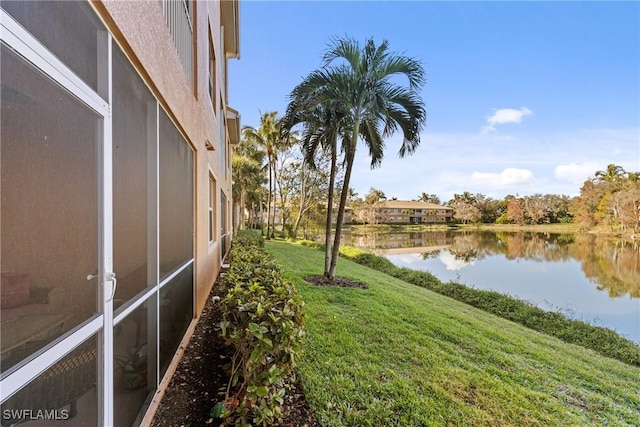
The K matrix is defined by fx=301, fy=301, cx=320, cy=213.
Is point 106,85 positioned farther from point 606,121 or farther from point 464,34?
point 606,121

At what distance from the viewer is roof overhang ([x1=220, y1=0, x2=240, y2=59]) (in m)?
8.60

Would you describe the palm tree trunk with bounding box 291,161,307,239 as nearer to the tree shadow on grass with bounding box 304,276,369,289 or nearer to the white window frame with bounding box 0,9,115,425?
the tree shadow on grass with bounding box 304,276,369,289

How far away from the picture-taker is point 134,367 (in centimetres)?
205

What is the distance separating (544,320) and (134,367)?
9056 millimetres

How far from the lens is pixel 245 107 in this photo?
29.0 m

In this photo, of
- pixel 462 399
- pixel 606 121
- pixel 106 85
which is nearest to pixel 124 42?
pixel 106 85

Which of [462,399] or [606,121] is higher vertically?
[606,121]

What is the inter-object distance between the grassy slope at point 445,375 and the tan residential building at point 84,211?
1649 mm

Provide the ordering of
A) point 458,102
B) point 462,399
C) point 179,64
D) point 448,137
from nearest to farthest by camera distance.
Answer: point 462,399
point 179,64
point 458,102
point 448,137

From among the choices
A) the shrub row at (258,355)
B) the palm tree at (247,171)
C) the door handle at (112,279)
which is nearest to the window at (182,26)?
the door handle at (112,279)

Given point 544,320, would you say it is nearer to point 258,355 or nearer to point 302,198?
point 258,355

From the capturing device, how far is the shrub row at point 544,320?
6230 millimetres

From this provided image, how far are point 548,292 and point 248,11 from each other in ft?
58.6

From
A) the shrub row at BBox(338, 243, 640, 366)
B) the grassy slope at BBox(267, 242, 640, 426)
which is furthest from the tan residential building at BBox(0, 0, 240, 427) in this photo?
the shrub row at BBox(338, 243, 640, 366)
